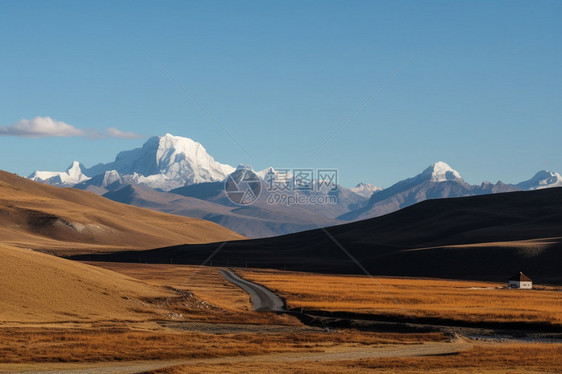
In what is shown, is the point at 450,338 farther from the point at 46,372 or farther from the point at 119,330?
the point at 46,372

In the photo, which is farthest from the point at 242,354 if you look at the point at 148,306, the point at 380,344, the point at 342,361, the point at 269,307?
the point at 269,307

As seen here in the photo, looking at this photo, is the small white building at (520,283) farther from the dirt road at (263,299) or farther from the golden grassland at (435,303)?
the dirt road at (263,299)

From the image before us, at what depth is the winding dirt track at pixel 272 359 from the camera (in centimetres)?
3753

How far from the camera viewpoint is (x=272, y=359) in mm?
43219

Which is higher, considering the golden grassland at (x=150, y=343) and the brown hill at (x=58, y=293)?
the brown hill at (x=58, y=293)

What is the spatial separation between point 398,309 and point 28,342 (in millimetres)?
38181

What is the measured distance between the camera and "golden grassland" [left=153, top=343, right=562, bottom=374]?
A: 3791cm

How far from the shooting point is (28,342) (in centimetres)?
4497

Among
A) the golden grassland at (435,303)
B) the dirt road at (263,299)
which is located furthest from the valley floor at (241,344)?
the dirt road at (263,299)

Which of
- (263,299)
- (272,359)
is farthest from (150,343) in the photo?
(263,299)

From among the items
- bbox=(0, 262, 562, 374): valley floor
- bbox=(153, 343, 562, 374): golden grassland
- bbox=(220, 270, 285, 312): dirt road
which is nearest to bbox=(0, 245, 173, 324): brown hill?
bbox=(0, 262, 562, 374): valley floor

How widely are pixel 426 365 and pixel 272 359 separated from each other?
889 centimetres

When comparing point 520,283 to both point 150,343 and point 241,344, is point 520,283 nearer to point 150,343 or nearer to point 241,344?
point 241,344

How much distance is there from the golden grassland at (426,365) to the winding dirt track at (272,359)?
1659 millimetres
